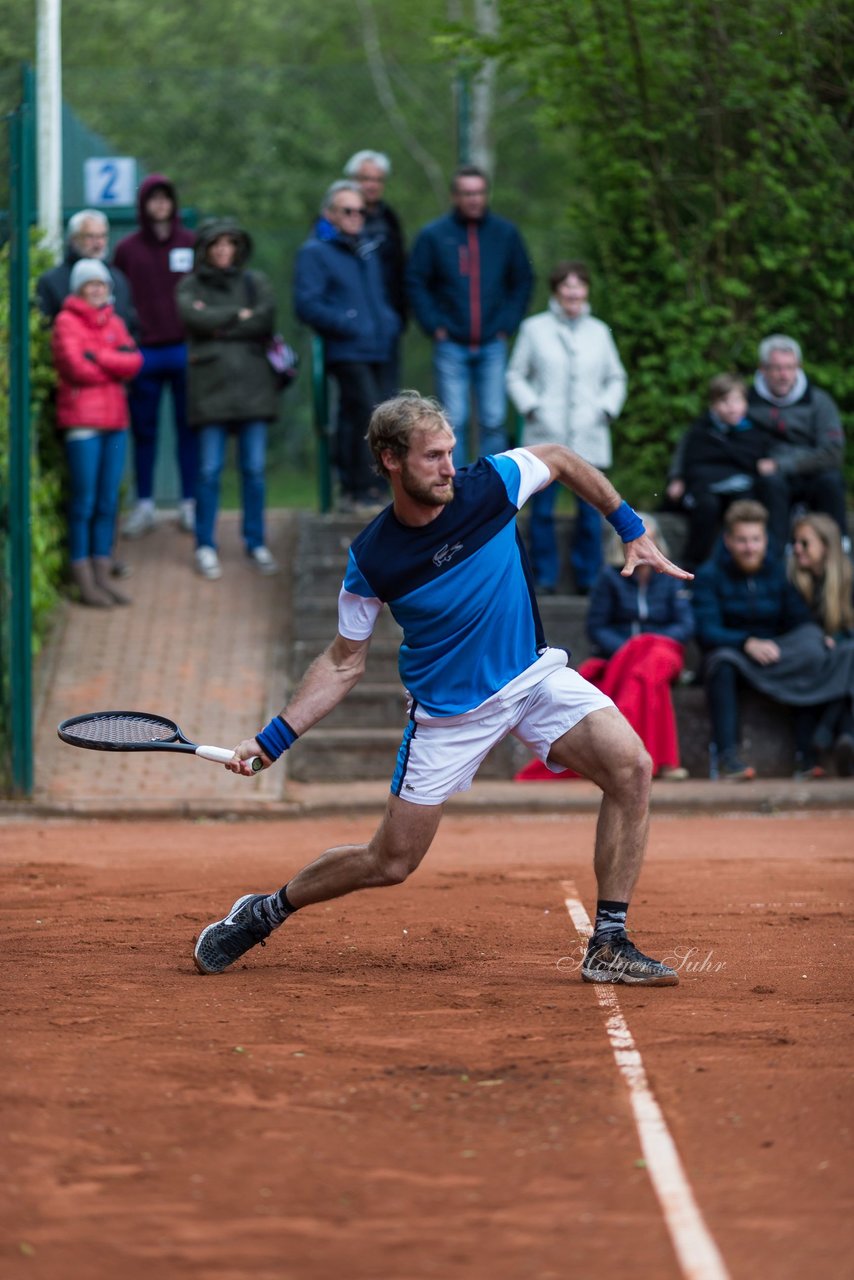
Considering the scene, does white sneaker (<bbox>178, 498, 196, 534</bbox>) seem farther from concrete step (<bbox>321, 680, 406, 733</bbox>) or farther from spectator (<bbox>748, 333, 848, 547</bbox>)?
spectator (<bbox>748, 333, 848, 547</bbox>)

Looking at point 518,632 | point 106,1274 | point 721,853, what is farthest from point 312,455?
point 106,1274

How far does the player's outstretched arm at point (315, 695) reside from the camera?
6.41 metres

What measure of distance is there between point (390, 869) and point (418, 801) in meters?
0.27

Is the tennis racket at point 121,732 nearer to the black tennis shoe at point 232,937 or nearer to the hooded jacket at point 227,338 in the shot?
the black tennis shoe at point 232,937

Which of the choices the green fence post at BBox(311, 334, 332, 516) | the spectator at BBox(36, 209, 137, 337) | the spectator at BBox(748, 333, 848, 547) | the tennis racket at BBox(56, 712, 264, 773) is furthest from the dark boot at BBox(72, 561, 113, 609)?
the tennis racket at BBox(56, 712, 264, 773)

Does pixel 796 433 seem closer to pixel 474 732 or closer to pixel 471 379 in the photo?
pixel 471 379

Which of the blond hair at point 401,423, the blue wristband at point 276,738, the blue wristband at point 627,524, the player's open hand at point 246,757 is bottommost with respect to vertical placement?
the player's open hand at point 246,757

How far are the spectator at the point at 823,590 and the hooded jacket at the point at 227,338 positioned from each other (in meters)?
3.87

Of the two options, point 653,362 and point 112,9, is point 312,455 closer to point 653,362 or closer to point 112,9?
point 653,362

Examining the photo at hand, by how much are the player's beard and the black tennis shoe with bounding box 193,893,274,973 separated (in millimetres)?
1619

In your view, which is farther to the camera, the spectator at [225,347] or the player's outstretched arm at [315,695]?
the spectator at [225,347]

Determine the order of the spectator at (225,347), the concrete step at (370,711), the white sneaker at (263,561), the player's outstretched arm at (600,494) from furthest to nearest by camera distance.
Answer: the white sneaker at (263,561) < the spectator at (225,347) < the concrete step at (370,711) < the player's outstretched arm at (600,494)

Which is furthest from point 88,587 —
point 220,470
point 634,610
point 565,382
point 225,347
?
point 634,610

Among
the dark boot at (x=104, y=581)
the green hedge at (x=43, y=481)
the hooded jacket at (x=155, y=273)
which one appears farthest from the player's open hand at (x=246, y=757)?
the hooded jacket at (x=155, y=273)
